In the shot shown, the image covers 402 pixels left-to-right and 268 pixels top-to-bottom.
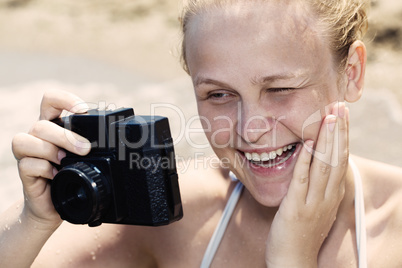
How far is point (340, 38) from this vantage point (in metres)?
1.57

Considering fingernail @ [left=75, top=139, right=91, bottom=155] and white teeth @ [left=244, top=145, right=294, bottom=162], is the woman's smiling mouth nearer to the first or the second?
white teeth @ [left=244, top=145, right=294, bottom=162]

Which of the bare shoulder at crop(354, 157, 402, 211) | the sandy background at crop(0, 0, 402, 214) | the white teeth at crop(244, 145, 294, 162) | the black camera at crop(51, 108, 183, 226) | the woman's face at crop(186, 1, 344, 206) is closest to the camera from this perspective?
the black camera at crop(51, 108, 183, 226)

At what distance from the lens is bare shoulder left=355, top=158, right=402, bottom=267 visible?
160cm

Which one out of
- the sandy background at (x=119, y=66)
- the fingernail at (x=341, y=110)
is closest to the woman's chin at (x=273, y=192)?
the fingernail at (x=341, y=110)

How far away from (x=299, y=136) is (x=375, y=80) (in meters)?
2.85

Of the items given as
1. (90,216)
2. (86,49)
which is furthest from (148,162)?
(86,49)

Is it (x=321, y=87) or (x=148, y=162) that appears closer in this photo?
(x=148, y=162)

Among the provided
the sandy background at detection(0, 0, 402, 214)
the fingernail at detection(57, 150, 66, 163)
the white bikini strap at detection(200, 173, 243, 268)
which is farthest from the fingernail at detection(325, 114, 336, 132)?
the sandy background at detection(0, 0, 402, 214)

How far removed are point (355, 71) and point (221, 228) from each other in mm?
681

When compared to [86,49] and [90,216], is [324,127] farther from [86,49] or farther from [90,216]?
[86,49]

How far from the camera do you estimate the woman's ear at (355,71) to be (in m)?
1.63

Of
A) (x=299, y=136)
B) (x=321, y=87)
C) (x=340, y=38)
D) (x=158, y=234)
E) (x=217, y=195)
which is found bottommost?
(x=158, y=234)

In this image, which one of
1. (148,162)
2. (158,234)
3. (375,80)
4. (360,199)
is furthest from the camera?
(375,80)

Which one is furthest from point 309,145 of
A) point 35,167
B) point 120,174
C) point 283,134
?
point 35,167
